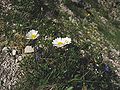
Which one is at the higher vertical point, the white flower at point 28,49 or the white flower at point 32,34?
the white flower at point 32,34

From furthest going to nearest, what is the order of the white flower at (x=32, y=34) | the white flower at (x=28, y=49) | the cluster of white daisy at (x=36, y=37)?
the white flower at (x=28, y=49)
the white flower at (x=32, y=34)
the cluster of white daisy at (x=36, y=37)

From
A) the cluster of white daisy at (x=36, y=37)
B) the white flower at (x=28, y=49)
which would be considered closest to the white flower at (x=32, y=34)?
the cluster of white daisy at (x=36, y=37)

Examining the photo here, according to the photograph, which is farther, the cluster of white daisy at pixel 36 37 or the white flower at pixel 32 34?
the white flower at pixel 32 34

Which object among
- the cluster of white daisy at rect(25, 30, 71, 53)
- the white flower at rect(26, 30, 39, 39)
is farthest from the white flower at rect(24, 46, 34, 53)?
the white flower at rect(26, 30, 39, 39)

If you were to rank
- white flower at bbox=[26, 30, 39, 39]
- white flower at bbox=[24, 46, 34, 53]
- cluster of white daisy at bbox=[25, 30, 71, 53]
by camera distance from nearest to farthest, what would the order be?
cluster of white daisy at bbox=[25, 30, 71, 53] < white flower at bbox=[26, 30, 39, 39] < white flower at bbox=[24, 46, 34, 53]

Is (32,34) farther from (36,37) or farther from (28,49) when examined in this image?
(28,49)

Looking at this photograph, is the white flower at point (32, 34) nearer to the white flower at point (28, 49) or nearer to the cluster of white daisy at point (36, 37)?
the cluster of white daisy at point (36, 37)

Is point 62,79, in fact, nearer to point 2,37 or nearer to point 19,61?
point 19,61

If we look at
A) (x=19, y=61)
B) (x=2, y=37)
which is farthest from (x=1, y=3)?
(x=19, y=61)

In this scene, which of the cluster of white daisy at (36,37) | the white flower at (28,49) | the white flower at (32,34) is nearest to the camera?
the cluster of white daisy at (36,37)

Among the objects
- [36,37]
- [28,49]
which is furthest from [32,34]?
[28,49]

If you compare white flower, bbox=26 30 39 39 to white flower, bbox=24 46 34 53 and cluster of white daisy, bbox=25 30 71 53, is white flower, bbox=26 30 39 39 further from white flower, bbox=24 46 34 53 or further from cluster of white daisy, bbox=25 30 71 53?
white flower, bbox=24 46 34 53
